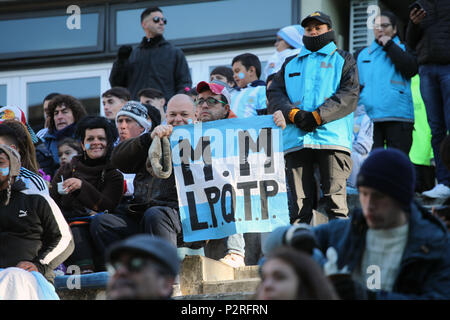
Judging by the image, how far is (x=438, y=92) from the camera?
10141 mm

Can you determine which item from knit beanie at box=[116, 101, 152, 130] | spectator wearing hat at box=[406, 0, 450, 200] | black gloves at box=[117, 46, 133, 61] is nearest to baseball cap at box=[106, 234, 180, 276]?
knit beanie at box=[116, 101, 152, 130]

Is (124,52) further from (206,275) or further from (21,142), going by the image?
(206,275)

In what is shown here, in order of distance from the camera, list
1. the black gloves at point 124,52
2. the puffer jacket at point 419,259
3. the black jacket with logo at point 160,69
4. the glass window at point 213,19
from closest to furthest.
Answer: the puffer jacket at point 419,259, the black jacket with logo at point 160,69, the black gloves at point 124,52, the glass window at point 213,19

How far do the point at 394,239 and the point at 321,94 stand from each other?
3827 mm

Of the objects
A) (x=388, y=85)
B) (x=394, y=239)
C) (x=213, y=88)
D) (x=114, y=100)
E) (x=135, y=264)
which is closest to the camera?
(x=135, y=264)

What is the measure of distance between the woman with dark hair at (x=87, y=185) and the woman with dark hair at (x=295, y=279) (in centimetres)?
392

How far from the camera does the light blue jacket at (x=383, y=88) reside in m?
10.8

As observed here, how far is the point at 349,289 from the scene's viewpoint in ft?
15.9

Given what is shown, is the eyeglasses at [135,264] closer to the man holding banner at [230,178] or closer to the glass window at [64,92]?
the man holding banner at [230,178]

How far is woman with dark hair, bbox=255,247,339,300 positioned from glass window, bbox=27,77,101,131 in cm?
1153

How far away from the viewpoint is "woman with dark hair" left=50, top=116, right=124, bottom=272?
837 centimetres

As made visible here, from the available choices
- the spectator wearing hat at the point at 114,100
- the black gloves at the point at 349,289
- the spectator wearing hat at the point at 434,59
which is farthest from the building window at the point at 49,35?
the black gloves at the point at 349,289

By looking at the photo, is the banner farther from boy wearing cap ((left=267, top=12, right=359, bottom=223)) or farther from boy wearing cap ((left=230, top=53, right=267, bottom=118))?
boy wearing cap ((left=230, top=53, right=267, bottom=118))

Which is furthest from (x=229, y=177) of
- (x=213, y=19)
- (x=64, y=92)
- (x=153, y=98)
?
(x=64, y=92)
